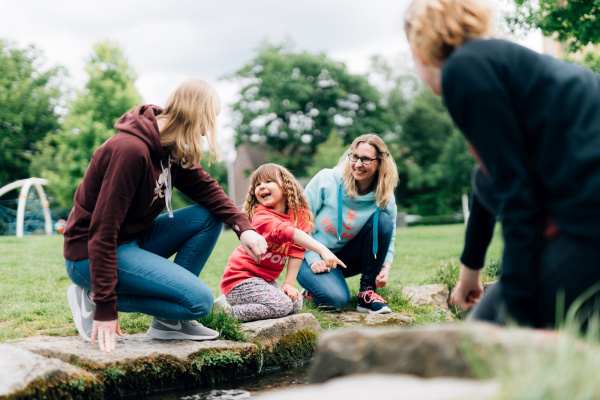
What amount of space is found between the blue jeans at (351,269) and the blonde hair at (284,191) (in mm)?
560

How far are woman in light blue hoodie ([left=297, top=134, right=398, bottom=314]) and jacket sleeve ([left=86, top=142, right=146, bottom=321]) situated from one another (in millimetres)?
2101

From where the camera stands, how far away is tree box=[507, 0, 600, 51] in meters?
8.00

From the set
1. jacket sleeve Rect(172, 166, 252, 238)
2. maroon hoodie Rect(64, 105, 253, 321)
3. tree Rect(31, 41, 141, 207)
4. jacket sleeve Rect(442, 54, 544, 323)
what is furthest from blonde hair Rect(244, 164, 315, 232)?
tree Rect(31, 41, 141, 207)

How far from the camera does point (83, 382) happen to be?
105 inches

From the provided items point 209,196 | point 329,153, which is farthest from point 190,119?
point 329,153

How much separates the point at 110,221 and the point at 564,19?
25.3ft

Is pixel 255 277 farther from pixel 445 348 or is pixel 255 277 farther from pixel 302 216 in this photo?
pixel 445 348

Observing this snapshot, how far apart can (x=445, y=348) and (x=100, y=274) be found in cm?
205

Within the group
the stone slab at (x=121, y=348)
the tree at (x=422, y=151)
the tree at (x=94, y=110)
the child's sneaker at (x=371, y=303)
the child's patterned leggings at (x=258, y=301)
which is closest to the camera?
the stone slab at (x=121, y=348)

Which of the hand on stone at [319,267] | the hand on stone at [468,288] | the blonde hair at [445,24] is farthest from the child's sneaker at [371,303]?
the blonde hair at [445,24]

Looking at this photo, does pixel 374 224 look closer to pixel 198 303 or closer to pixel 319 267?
pixel 319 267

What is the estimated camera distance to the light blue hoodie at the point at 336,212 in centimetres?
489

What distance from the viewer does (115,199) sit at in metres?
2.97

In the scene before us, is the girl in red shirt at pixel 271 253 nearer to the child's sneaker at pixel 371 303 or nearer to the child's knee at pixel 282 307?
the child's knee at pixel 282 307
